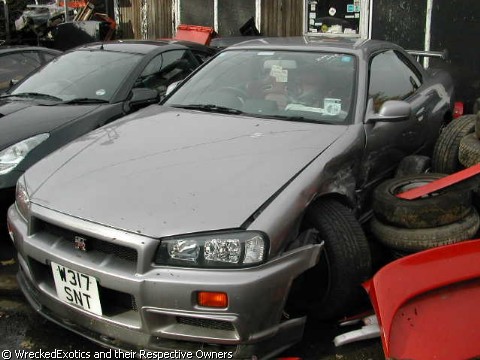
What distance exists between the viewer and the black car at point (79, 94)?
4.10 m

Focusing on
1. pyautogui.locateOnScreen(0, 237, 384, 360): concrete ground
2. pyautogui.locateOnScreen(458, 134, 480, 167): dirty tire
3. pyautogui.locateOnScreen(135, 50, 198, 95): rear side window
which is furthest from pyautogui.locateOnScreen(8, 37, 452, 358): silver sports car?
pyautogui.locateOnScreen(135, 50, 198, 95): rear side window

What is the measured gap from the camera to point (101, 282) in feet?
8.02

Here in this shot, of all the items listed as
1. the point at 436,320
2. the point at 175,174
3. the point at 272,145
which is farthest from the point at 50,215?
the point at 436,320

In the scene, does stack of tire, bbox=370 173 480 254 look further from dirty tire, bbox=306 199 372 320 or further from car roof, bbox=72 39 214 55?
car roof, bbox=72 39 214 55

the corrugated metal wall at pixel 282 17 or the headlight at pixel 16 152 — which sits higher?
the corrugated metal wall at pixel 282 17

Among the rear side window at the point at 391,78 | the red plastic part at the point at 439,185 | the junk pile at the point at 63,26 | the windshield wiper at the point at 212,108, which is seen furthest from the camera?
the junk pile at the point at 63,26

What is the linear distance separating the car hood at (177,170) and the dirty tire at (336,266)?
0.34 m

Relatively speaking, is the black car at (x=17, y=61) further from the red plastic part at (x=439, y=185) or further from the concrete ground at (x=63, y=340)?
the red plastic part at (x=439, y=185)

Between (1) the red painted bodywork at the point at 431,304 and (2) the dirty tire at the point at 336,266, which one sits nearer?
(1) the red painted bodywork at the point at 431,304

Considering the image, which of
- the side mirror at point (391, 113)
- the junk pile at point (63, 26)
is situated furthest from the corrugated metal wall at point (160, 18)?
the side mirror at point (391, 113)

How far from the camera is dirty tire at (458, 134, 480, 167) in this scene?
392 cm

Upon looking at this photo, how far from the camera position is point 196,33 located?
10.6 m

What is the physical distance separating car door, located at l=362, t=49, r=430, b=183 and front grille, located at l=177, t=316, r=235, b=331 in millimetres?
1610

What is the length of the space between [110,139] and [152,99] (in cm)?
161
